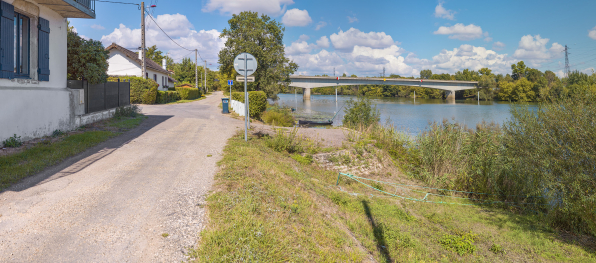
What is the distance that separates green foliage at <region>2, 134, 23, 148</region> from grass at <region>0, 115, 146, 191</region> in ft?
1.24

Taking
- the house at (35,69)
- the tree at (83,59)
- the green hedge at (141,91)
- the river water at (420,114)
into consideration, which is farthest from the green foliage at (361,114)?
the green hedge at (141,91)

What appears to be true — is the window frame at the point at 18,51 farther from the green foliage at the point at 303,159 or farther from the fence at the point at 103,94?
the green foliage at the point at 303,159

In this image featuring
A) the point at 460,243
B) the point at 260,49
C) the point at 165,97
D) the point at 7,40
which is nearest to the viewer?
the point at 460,243

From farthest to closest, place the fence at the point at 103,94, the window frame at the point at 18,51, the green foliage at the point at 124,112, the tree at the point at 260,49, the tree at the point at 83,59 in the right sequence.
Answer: the tree at the point at 260,49
the green foliage at the point at 124,112
the fence at the point at 103,94
the tree at the point at 83,59
the window frame at the point at 18,51

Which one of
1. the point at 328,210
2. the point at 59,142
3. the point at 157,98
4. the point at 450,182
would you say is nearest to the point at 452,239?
the point at 328,210

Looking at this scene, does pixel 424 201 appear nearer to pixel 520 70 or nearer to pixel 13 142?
pixel 13 142

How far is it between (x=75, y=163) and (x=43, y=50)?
17.3 ft

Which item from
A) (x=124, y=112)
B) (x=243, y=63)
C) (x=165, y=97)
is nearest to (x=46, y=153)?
(x=243, y=63)

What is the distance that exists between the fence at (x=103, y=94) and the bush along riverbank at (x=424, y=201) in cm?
718

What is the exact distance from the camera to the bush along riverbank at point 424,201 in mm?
4906

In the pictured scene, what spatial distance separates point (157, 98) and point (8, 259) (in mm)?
27132

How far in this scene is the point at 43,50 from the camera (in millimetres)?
10617

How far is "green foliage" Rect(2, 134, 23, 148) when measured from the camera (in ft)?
28.5

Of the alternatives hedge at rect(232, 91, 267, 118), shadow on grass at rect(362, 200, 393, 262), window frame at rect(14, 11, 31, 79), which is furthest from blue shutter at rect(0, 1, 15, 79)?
hedge at rect(232, 91, 267, 118)
